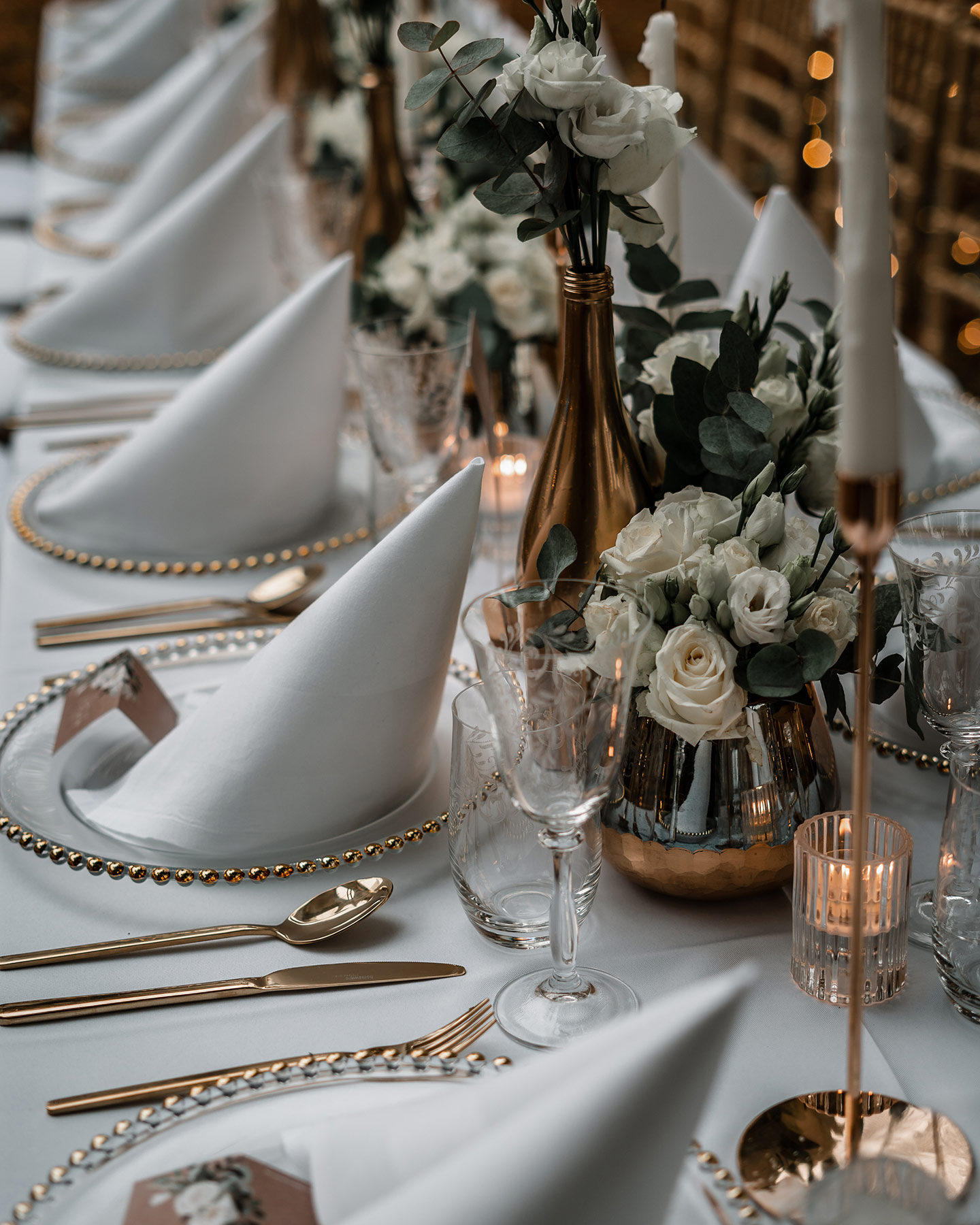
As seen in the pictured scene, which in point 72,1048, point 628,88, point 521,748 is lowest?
point 72,1048

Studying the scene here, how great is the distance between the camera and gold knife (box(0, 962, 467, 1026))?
653mm

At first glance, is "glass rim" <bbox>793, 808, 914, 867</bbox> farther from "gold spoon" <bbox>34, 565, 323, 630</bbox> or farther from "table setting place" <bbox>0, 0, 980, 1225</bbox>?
"gold spoon" <bbox>34, 565, 323, 630</bbox>

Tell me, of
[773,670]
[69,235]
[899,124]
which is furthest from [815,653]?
[899,124]

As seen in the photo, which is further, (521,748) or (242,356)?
(242,356)

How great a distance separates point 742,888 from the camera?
0.71 m

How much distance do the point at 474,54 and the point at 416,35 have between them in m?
0.05

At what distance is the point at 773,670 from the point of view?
65cm

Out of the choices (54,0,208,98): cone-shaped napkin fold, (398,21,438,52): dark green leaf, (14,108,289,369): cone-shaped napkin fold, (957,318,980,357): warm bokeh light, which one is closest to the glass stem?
→ (398,21,438,52): dark green leaf

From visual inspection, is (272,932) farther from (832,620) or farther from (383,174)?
(383,174)

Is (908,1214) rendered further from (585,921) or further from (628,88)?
(628,88)

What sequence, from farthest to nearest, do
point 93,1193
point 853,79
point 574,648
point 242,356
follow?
point 242,356, point 574,648, point 93,1193, point 853,79

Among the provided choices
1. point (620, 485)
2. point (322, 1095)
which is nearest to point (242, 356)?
point (620, 485)

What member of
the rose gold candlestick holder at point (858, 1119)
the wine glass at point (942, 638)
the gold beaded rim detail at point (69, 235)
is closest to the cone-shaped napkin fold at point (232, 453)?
the wine glass at point (942, 638)

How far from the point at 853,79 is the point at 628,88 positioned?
0.30 metres
